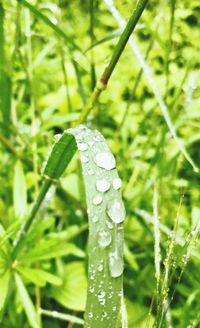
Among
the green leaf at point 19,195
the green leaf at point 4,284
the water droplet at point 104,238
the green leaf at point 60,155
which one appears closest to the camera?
the water droplet at point 104,238

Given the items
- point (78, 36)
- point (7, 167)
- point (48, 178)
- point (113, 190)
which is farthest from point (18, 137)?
point (78, 36)

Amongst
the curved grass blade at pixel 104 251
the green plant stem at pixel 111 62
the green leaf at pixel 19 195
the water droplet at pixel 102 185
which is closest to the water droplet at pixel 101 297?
the curved grass blade at pixel 104 251

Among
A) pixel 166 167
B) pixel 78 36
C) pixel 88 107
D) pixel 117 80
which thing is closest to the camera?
pixel 88 107

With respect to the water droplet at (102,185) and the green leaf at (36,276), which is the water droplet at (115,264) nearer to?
the water droplet at (102,185)

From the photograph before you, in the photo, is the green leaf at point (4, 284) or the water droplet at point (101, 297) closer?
the water droplet at point (101, 297)

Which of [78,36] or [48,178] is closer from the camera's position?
[48,178]

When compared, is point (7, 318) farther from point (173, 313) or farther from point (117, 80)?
point (117, 80)
